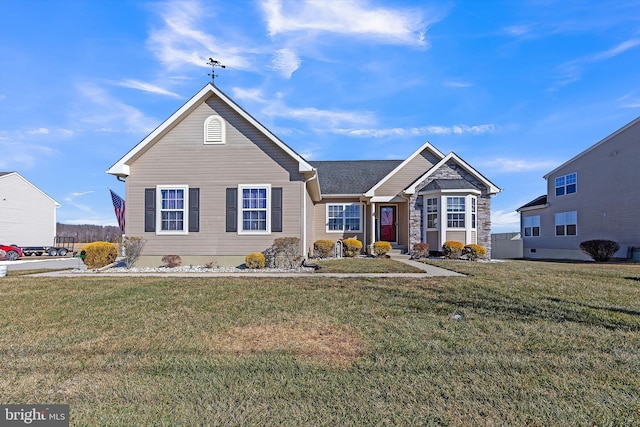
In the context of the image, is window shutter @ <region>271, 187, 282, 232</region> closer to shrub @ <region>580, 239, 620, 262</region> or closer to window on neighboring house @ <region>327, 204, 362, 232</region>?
window on neighboring house @ <region>327, 204, 362, 232</region>

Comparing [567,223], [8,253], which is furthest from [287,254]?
[8,253]

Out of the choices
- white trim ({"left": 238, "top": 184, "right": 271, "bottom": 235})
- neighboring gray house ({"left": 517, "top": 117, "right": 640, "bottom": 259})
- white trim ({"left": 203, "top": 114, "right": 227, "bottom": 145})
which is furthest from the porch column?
neighboring gray house ({"left": 517, "top": 117, "right": 640, "bottom": 259})

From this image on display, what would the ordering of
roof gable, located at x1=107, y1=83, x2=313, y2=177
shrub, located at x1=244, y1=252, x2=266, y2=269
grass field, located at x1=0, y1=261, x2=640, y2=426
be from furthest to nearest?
roof gable, located at x1=107, y1=83, x2=313, y2=177, shrub, located at x1=244, y1=252, x2=266, y2=269, grass field, located at x1=0, y1=261, x2=640, y2=426

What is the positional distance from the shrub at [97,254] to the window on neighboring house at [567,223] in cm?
2650

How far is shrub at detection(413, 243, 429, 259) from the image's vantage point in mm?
16430

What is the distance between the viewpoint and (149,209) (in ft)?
44.6

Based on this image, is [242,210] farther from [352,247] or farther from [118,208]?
[352,247]

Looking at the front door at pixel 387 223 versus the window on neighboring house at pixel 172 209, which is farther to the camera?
the front door at pixel 387 223

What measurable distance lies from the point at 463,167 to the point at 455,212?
2.44 metres

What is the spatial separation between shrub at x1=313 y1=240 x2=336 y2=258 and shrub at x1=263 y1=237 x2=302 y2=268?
3926 millimetres

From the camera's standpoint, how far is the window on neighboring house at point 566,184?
76.2 feet

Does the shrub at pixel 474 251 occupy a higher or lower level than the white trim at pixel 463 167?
lower

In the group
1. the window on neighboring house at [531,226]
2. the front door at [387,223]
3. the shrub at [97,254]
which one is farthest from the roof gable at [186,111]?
the window on neighboring house at [531,226]

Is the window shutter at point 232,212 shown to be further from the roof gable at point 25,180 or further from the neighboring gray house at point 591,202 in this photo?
the roof gable at point 25,180
